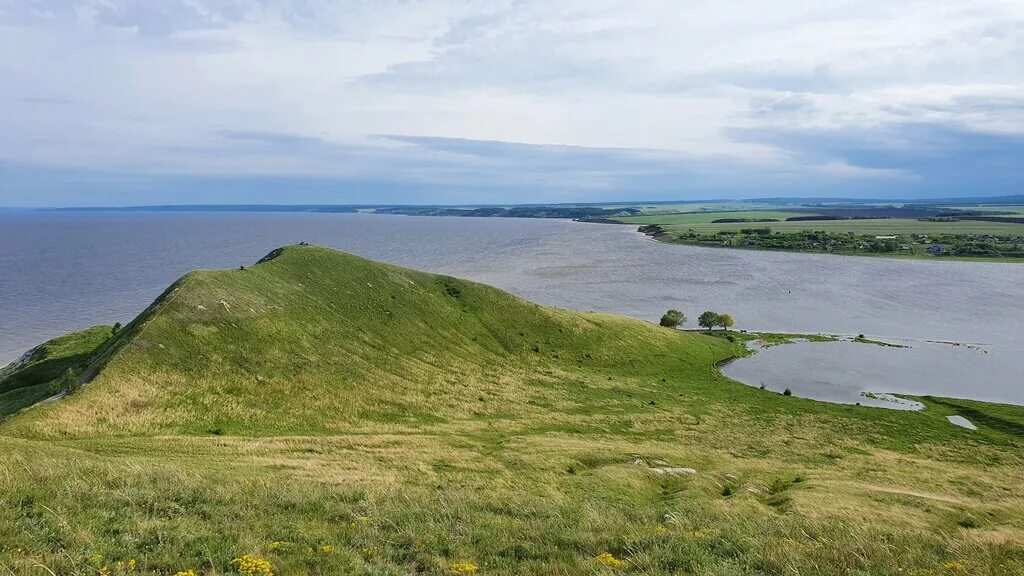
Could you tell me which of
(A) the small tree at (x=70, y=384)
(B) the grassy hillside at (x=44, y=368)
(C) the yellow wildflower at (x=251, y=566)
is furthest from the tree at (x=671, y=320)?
(C) the yellow wildflower at (x=251, y=566)

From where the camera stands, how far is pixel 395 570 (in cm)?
1425

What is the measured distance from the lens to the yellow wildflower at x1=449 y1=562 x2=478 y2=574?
14664 millimetres

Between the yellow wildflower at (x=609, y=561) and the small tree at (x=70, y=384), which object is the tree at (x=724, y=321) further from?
the yellow wildflower at (x=609, y=561)

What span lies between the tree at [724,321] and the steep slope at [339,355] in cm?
2023

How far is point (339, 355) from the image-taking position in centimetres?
5903

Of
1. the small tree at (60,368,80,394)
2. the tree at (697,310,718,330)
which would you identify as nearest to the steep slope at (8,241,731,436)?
the small tree at (60,368,80,394)

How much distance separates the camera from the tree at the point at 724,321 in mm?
112938

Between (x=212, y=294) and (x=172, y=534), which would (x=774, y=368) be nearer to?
(x=212, y=294)

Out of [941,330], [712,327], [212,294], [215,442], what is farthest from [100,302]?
[941,330]

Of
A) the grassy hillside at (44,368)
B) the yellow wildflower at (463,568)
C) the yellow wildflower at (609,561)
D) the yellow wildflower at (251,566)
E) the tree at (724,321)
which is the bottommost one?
the tree at (724,321)

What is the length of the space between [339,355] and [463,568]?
47.6m

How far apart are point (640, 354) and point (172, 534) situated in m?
74.1

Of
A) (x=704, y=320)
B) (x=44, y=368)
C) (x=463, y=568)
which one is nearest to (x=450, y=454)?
(x=463, y=568)

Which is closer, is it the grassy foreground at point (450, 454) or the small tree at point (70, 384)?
the grassy foreground at point (450, 454)
